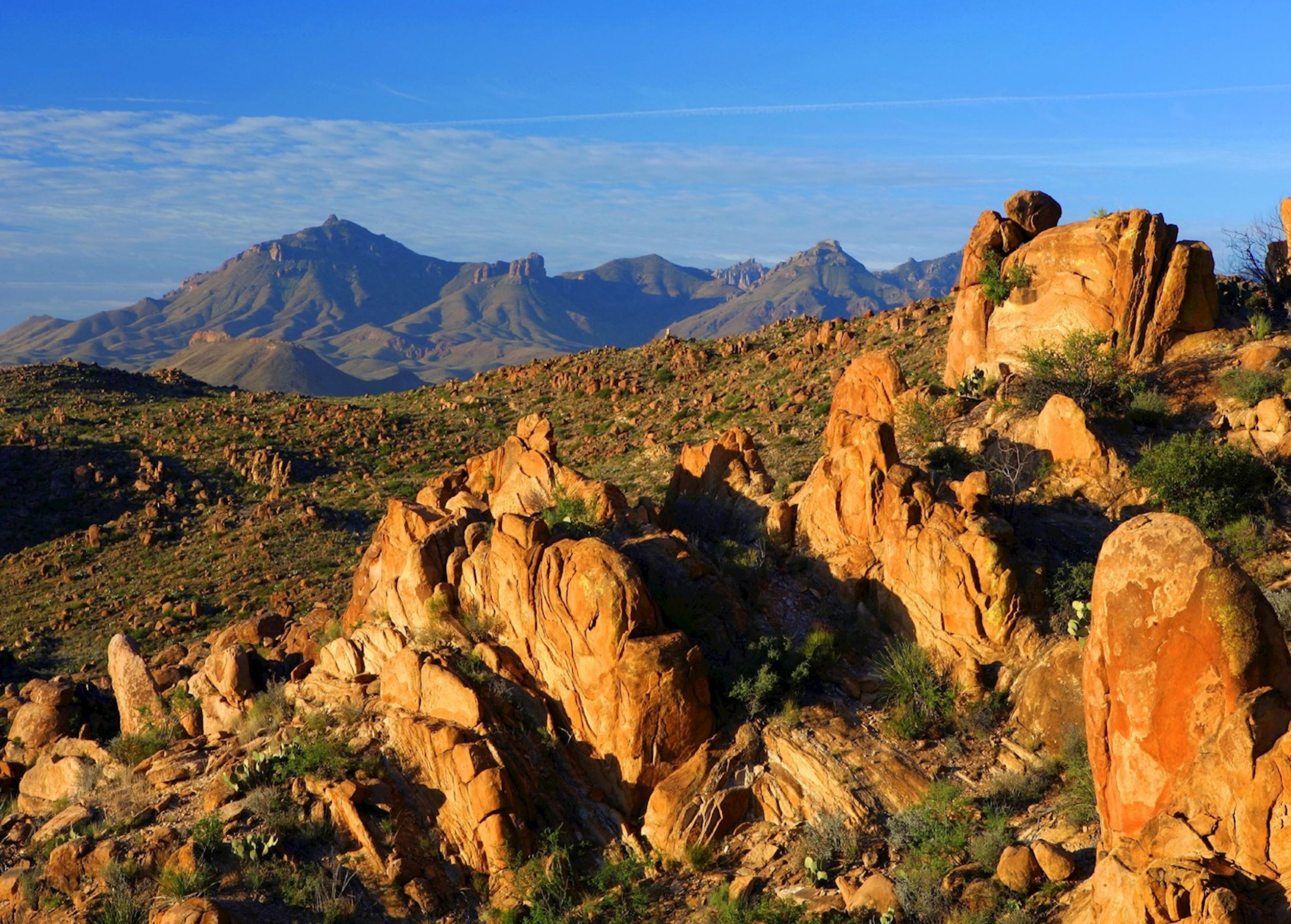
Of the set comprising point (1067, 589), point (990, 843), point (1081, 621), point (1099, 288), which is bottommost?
point (990, 843)

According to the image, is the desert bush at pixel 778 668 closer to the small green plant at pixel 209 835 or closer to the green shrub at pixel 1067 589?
the green shrub at pixel 1067 589

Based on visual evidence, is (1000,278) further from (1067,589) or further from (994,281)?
(1067,589)

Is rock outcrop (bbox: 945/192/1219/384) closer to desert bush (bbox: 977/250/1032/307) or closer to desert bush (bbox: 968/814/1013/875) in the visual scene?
desert bush (bbox: 977/250/1032/307)

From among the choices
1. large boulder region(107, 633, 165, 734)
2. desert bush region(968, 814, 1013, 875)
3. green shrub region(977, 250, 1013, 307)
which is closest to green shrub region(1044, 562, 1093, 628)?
desert bush region(968, 814, 1013, 875)

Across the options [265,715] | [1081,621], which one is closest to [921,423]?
[1081,621]

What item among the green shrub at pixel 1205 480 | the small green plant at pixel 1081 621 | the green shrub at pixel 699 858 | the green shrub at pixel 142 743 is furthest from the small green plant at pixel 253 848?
the green shrub at pixel 1205 480

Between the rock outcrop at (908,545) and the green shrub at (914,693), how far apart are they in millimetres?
553

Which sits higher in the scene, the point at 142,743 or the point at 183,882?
the point at 142,743

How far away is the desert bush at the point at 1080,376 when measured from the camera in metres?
22.7

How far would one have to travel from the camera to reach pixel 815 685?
Answer: 655 inches

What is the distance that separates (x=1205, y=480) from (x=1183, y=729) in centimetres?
1041

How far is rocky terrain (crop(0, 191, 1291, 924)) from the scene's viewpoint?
11.0 meters

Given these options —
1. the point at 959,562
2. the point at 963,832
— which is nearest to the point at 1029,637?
the point at 959,562

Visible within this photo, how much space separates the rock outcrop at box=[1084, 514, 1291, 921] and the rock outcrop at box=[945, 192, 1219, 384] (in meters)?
14.5
